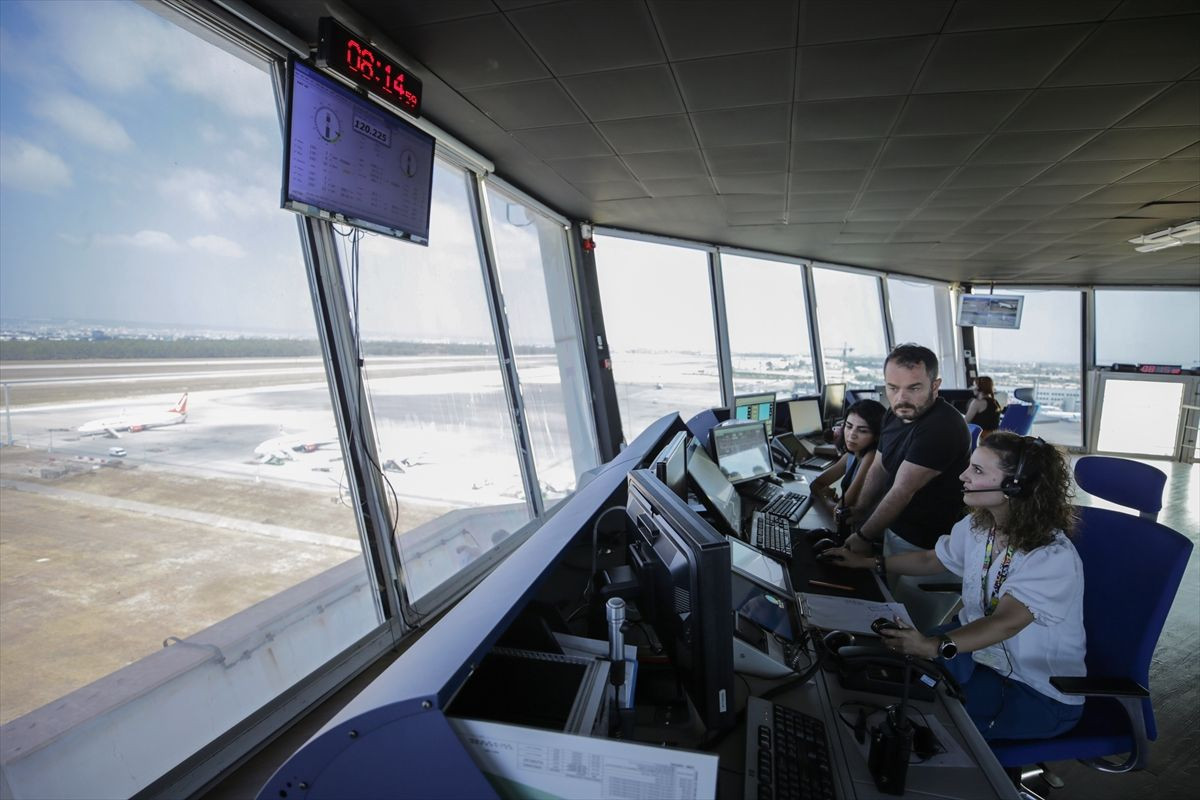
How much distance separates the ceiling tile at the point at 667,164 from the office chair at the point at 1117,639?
9.07ft

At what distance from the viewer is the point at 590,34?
2.12 metres

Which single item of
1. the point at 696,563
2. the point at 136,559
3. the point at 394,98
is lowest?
the point at 136,559

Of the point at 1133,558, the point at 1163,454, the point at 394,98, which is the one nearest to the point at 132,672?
the point at 394,98

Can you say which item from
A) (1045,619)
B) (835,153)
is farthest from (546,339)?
(1045,619)

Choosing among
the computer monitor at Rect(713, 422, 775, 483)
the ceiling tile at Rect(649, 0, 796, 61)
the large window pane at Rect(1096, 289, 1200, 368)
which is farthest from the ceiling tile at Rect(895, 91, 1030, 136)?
the large window pane at Rect(1096, 289, 1200, 368)

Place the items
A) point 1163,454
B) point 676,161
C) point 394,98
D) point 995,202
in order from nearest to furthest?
1. point 394,98
2. point 676,161
3. point 995,202
4. point 1163,454

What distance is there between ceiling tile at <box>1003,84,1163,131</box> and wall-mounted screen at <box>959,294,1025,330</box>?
22.0ft

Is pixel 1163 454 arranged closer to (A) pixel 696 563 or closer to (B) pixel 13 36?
(A) pixel 696 563

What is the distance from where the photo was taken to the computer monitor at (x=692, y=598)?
0.85m

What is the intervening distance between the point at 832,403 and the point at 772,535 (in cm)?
350

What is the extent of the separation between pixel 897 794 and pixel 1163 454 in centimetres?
999

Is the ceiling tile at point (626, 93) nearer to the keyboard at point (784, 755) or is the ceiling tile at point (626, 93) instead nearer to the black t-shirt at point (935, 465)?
the black t-shirt at point (935, 465)

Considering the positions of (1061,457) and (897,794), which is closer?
(897,794)

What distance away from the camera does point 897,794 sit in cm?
91
